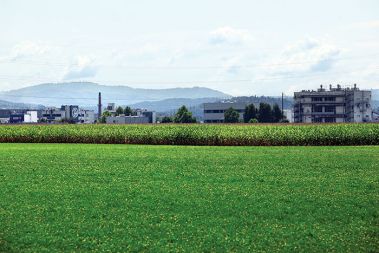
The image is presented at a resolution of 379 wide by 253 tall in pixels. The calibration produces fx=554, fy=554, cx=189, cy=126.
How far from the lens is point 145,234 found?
1588 centimetres

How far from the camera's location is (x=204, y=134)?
2356 inches

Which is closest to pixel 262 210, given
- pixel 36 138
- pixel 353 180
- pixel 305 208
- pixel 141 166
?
pixel 305 208

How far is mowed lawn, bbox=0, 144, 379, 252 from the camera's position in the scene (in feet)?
49.7

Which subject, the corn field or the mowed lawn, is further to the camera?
the corn field

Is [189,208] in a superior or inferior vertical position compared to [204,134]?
inferior

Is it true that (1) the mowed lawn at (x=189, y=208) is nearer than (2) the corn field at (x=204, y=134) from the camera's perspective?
Yes

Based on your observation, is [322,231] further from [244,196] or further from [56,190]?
[56,190]

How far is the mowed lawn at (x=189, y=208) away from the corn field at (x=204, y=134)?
25.9 metres

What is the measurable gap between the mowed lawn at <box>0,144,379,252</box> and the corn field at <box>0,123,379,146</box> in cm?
2594

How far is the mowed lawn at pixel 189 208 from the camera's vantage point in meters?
15.1

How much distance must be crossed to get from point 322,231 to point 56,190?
11533 mm

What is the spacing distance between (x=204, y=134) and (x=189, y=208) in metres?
40.7

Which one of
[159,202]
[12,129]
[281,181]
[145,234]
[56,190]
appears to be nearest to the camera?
[145,234]

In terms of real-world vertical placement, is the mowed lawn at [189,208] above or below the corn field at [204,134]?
below
